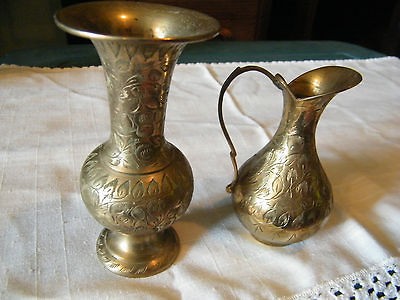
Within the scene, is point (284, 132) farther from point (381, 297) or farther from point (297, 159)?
point (381, 297)

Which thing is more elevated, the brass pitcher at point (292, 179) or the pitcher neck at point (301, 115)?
the pitcher neck at point (301, 115)

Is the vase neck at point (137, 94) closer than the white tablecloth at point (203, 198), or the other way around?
the vase neck at point (137, 94)

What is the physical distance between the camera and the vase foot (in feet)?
1.53

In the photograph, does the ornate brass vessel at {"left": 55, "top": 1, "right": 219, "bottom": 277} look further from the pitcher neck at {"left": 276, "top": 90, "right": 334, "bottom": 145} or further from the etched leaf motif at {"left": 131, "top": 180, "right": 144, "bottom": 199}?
the pitcher neck at {"left": 276, "top": 90, "right": 334, "bottom": 145}

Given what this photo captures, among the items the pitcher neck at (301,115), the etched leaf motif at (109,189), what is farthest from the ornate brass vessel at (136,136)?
the pitcher neck at (301,115)

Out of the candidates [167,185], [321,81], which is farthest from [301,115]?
[167,185]

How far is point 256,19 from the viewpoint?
1940 millimetres

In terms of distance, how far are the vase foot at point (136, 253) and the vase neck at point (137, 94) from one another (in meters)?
0.11

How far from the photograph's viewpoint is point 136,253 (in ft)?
1.57

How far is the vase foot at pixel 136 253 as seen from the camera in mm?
466

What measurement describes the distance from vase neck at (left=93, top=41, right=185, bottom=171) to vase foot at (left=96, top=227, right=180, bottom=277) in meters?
0.11

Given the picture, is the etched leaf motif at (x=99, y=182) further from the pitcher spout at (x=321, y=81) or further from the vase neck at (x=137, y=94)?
the pitcher spout at (x=321, y=81)

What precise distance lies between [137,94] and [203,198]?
25 cm

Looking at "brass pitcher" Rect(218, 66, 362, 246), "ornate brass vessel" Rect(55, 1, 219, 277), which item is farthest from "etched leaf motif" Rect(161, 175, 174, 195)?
"brass pitcher" Rect(218, 66, 362, 246)
